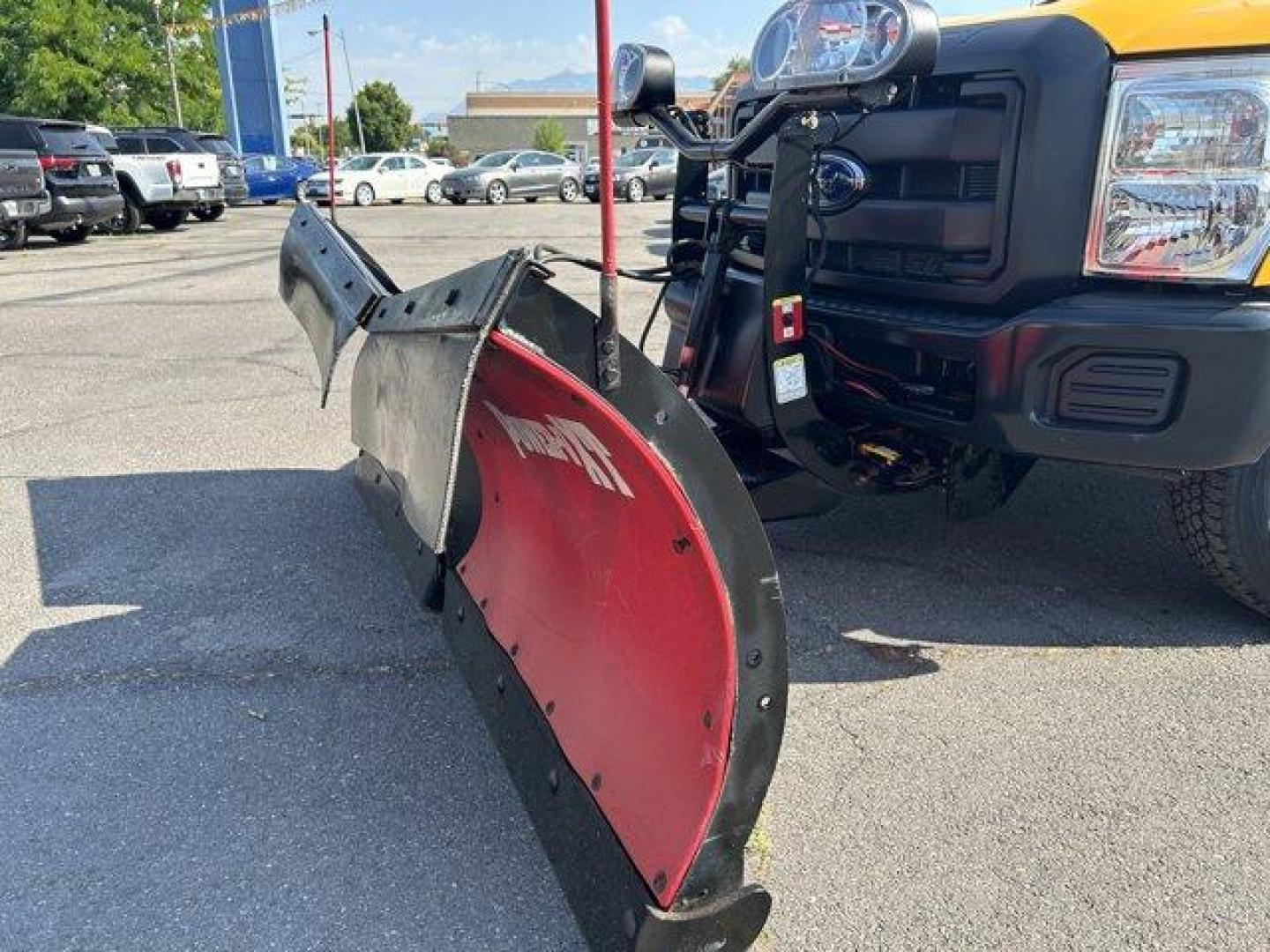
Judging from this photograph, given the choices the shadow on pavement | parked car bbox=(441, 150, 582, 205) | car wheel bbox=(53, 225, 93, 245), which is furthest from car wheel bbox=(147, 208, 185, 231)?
the shadow on pavement

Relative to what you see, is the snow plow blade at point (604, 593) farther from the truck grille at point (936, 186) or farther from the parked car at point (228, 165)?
the parked car at point (228, 165)

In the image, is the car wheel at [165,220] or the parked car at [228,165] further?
the car wheel at [165,220]

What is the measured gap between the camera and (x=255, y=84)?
41156mm

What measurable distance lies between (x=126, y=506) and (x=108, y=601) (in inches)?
40.5

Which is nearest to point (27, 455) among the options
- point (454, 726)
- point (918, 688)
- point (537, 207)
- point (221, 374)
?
point (221, 374)

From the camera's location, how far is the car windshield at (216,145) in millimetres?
19281

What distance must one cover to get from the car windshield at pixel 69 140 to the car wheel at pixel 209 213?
5.89m

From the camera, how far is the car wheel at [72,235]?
17.1 m

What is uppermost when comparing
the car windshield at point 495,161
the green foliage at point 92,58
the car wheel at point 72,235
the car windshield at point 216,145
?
the green foliage at point 92,58

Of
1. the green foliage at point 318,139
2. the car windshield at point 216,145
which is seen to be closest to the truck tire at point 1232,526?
the car windshield at point 216,145

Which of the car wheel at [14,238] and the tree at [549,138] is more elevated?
the tree at [549,138]

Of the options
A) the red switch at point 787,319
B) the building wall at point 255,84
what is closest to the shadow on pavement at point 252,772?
the red switch at point 787,319

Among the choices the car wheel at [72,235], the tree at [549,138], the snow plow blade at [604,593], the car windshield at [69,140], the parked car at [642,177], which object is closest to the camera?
the snow plow blade at [604,593]

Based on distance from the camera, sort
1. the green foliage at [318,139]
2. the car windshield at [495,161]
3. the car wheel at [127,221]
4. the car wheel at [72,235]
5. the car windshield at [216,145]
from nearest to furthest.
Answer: the car wheel at [72,235]
the car wheel at [127,221]
the car windshield at [216,145]
the car windshield at [495,161]
the green foliage at [318,139]
